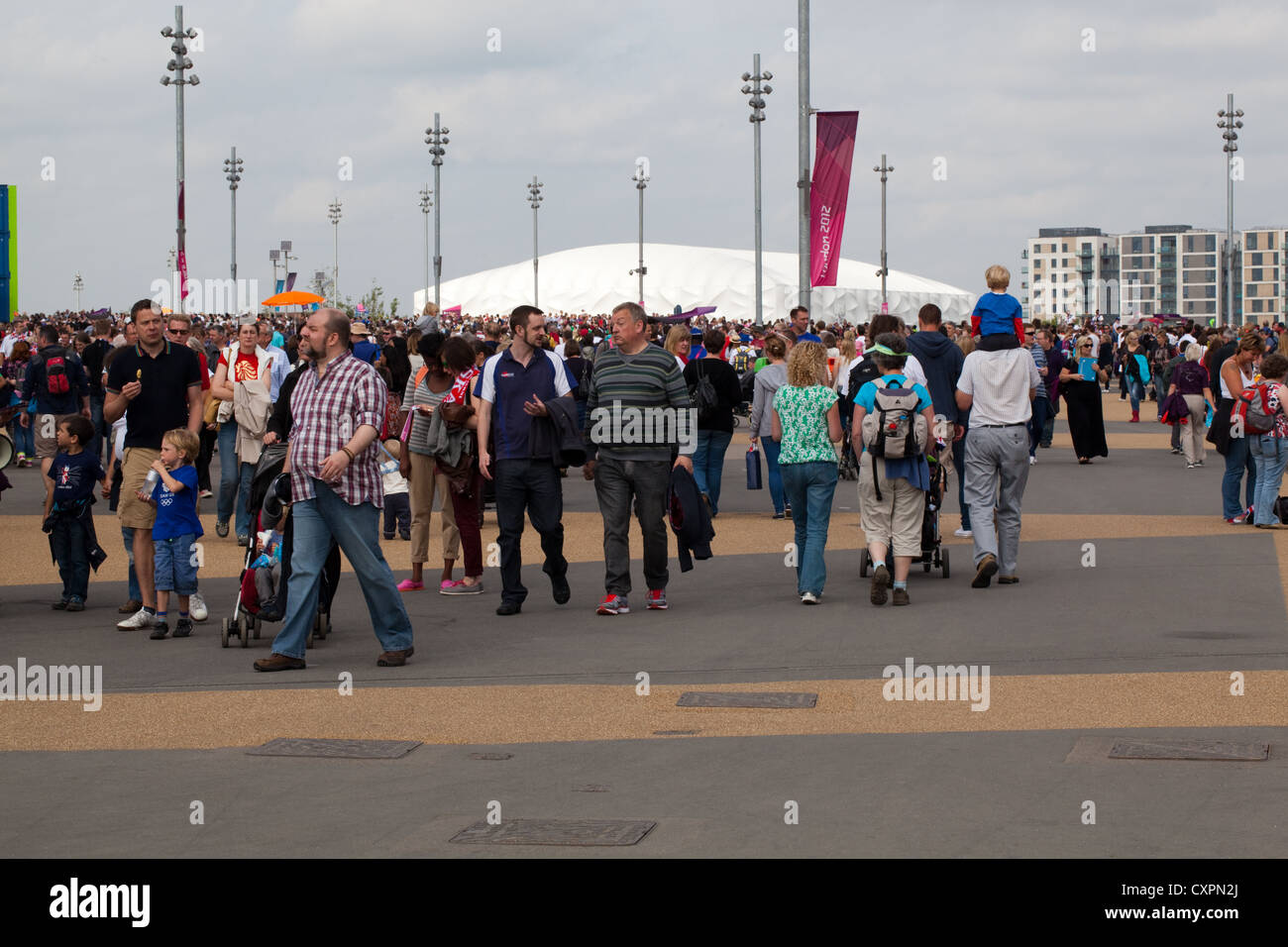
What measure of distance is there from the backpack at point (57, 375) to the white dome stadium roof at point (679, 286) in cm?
10793

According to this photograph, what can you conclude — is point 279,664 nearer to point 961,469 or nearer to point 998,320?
point 998,320

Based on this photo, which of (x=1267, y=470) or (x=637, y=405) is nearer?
(x=637, y=405)

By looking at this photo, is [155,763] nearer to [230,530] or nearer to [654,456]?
[654,456]

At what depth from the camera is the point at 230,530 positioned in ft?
55.8

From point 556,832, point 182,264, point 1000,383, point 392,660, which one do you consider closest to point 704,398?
point 1000,383

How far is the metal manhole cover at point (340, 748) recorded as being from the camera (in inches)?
288

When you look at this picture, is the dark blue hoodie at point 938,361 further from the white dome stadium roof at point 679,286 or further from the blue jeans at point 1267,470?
the white dome stadium roof at point 679,286

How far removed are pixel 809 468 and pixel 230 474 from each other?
637cm

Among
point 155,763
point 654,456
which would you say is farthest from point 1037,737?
point 654,456

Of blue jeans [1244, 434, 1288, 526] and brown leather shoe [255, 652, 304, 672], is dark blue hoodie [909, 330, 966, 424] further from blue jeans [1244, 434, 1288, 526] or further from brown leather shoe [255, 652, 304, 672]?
→ brown leather shoe [255, 652, 304, 672]

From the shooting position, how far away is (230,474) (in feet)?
52.6

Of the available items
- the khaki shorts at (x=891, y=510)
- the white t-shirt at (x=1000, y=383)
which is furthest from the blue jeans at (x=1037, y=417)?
the khaki shorts at (x=891, y=510)

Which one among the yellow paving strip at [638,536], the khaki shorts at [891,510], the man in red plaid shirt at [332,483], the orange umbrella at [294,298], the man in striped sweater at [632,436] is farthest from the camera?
the orange umbrella at [294,298]

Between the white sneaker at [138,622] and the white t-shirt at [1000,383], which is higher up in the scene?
the white t-shirt at [1000,383]
